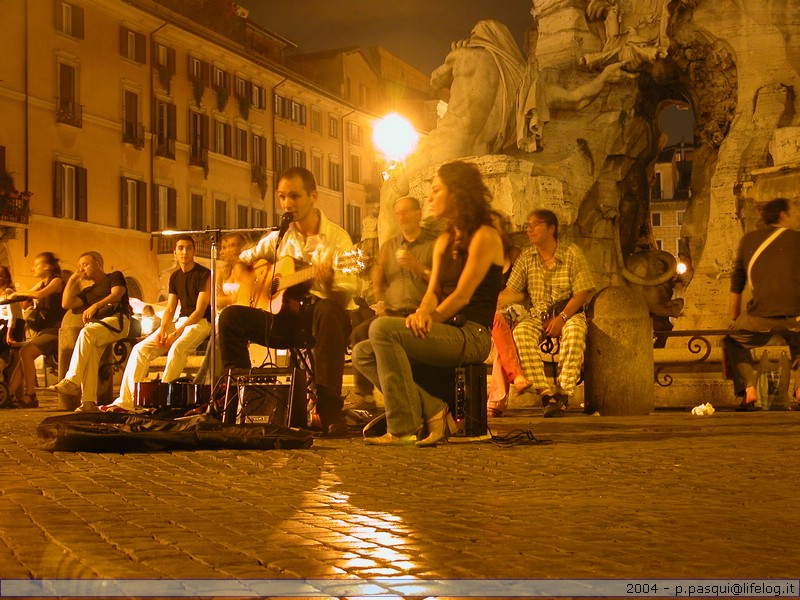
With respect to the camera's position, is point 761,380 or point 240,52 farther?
point 240,52

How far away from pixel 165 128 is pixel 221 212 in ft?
16.6

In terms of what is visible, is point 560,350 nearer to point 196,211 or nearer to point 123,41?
point 123,41

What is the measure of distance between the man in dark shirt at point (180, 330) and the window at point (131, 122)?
107 feet

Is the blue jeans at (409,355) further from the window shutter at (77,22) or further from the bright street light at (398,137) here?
the window shutter at (77,22)

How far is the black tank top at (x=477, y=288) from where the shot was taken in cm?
711

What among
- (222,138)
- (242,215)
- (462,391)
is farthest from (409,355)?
(242,215)

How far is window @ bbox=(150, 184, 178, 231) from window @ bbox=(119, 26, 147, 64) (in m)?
4.58

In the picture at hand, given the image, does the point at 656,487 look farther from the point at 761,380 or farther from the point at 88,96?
the point at 88,96

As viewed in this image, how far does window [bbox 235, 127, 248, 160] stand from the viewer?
165 ft

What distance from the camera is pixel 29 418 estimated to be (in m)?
10.5

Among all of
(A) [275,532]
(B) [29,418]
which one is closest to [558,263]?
(B) [29,418]

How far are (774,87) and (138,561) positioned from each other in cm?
1445

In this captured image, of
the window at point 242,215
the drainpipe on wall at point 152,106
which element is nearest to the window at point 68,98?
the drainpipe on wall at point 152,106

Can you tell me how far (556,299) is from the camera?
9797mm
